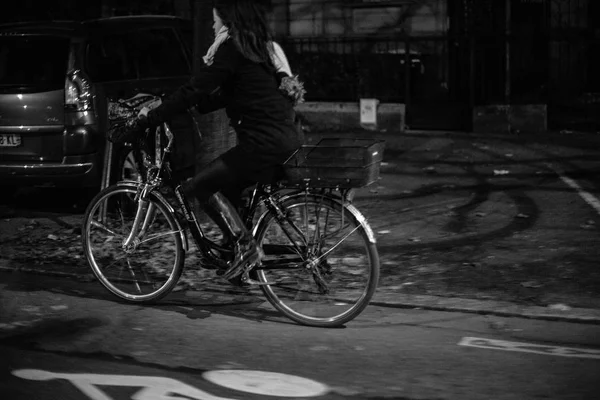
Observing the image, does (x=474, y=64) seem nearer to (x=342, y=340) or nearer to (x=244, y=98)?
(x=244, y=98)

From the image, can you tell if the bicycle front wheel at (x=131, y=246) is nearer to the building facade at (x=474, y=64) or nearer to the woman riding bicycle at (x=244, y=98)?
the woman riding bicycle at (x=244, y=98)

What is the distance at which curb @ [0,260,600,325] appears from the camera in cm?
635

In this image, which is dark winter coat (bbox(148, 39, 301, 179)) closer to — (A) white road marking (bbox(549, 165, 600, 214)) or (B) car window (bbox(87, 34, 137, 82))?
(B) car window (bbox(87, 34, 137, 82))

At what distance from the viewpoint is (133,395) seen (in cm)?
491

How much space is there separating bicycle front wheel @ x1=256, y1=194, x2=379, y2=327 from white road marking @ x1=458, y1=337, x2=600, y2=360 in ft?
2.10

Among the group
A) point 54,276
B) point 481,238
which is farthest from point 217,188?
point 481,238

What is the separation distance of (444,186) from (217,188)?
5452mm

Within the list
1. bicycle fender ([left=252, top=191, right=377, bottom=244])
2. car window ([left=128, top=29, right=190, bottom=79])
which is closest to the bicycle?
bicycle fender ([left=252, top=191, right=377, bottom=244])

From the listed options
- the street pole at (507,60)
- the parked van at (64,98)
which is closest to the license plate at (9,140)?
the parked van at (64,98)

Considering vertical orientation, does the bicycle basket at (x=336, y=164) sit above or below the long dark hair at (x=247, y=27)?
below

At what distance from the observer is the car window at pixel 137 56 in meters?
10.1

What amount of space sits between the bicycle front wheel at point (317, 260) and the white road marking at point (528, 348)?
64 cm

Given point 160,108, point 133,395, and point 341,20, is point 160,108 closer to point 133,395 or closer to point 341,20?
point 133,395

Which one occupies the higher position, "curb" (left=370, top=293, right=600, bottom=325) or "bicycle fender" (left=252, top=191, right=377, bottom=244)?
"bicycle fender" (left=252, top=191, right=377, bottom=244)
